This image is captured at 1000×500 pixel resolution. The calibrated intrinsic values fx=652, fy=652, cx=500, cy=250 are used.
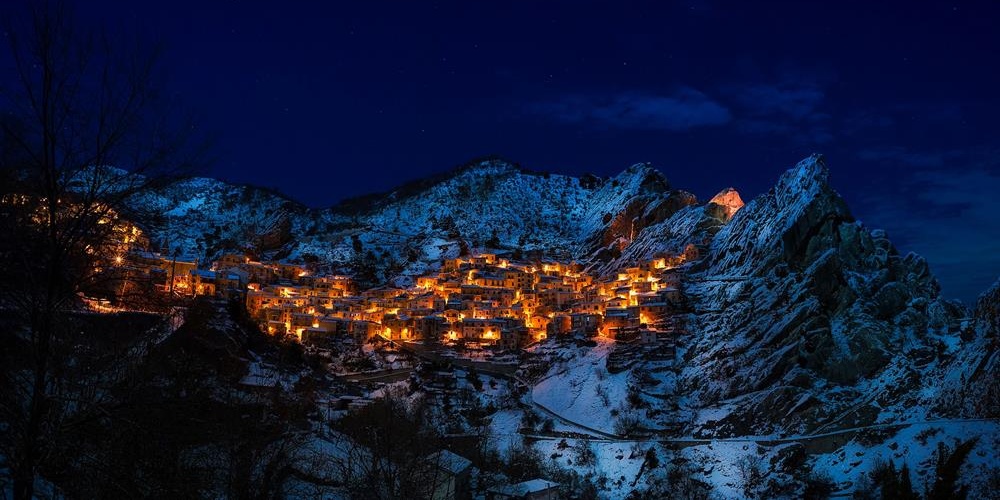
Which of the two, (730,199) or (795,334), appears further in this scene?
(730,199)

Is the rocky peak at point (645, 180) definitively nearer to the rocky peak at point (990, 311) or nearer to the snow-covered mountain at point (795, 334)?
the snow-covered mountain at point (795, 334)

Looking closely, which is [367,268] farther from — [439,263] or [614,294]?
[614,294]

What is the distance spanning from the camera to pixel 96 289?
743 centimetres

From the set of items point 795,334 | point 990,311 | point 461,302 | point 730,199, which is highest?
point 730,199

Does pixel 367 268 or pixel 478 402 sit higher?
pixel 367 268

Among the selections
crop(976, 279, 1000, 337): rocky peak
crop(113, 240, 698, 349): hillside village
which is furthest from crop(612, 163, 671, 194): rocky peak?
crop(976, 279, 1000, 337): rocky peak

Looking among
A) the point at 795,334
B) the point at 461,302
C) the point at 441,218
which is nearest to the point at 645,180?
the point at 441,218

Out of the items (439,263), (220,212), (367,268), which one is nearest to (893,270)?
(439,263)

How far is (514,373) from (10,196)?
2006 inches

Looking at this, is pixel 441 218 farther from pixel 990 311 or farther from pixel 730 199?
pixel 990 311

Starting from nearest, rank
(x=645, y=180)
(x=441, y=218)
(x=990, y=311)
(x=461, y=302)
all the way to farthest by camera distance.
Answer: (x=990, y=311)
(x=461, y=302)
(x=645, y=180)
(x=441, y=218)

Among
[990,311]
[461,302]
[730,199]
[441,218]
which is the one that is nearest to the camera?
[990,311]

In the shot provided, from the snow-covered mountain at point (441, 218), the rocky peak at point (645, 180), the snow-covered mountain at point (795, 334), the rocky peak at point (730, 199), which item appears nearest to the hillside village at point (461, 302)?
the snow-covered mountain at point (795, 334)

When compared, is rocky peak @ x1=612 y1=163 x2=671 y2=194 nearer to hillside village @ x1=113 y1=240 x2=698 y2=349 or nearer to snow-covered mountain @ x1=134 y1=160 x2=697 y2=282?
snow-covered mountain @ x1=134 y1=160 x2=697 y2=282
